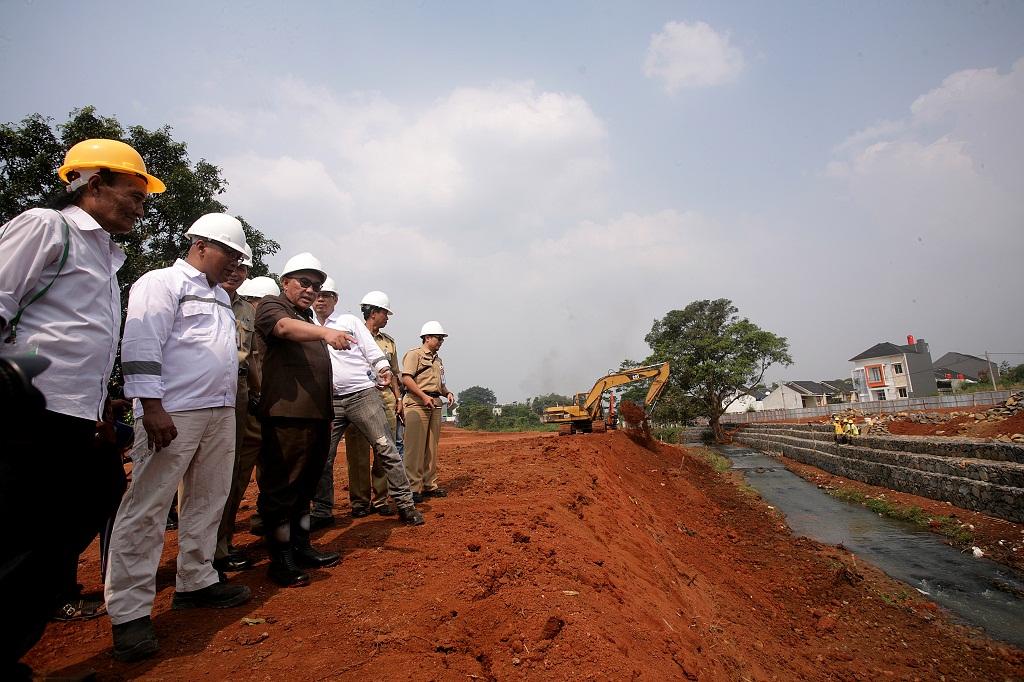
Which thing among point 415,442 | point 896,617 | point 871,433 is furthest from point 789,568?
point 871,433

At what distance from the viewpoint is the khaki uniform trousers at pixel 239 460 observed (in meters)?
3.21

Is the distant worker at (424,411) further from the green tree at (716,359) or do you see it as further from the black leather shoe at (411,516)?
the green tree at (716,359)

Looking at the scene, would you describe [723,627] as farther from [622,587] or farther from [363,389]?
[363,389]

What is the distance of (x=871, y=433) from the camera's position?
16422 mm

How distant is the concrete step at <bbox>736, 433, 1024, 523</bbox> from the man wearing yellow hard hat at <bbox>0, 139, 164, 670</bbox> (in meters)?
10.5

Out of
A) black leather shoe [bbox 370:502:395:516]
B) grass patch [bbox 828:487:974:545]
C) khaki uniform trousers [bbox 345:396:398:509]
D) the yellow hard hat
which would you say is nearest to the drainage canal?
grass patch [bbox 828:487:974:545]

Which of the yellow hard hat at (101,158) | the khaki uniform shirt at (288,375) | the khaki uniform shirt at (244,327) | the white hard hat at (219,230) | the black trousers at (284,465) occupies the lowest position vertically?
the black trousers at (284,465)

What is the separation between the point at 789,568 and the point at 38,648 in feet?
23.1

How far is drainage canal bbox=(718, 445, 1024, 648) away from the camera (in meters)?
4.89

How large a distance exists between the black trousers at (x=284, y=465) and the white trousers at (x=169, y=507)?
0.91 feet

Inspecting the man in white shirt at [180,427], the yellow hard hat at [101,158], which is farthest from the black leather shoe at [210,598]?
the yellow hard hat at [101,158]

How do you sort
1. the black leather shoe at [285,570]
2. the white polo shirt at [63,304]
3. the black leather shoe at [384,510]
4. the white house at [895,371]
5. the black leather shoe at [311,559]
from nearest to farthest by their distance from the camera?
1. the white polo shirt at [63,304]
2. the black leather shoe at [285,570]
3. the black leather shoe at [311,559]
4. the black leather shoe at [384,510]
5. the white house at [895,371]

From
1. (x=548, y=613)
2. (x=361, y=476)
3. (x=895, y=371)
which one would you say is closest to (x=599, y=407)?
(x=361, y=476)

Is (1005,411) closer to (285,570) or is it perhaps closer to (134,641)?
(285,570)
